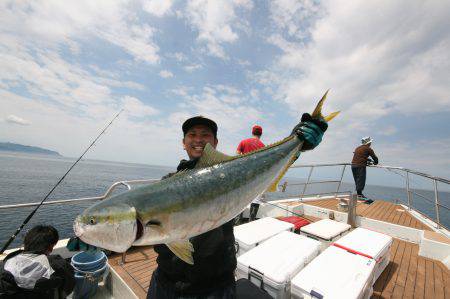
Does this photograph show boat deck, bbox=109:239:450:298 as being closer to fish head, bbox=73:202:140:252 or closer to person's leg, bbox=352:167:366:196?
fish head, bbox=73:202:140:252

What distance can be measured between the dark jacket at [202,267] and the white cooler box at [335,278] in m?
1.88

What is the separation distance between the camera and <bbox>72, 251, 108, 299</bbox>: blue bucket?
477 cm

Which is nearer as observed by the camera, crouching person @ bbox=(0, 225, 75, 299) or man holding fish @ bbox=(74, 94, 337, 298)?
man holding fish @ bbox=(74, 94, 337, 298)

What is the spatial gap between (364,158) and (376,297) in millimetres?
9080

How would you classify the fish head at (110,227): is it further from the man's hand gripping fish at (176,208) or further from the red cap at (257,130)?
the red cap at (257,130)

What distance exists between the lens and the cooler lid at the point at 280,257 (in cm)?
398

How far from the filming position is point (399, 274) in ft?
19.0

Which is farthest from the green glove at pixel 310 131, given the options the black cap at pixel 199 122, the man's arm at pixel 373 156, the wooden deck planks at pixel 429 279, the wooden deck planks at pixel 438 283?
the man's arm at pixel 373 156

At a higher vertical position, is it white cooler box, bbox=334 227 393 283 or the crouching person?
white cooler box, bbox=334 227 393 283

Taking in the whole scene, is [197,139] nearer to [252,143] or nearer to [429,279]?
[252,143]

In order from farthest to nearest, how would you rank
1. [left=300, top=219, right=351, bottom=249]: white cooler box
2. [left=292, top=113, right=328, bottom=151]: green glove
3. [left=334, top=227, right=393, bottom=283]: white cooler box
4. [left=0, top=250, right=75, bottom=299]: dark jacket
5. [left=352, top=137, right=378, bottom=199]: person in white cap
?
[left=352, top=137, right=378, bottom=199]: person in white cap < [left=300, top=219, right=351, bottom=249]: white cooler box < [left=334, top=227, right=393, bottom=283]: white cooler box < [left=0, top=250, right=75, bottom=299]: dark jacket < [left=292, top=113, right=328, bottom=151]: green glove

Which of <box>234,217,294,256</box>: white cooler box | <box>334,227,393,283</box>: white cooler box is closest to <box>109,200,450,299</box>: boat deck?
<box>334,227,393,283</box>: white cooler box

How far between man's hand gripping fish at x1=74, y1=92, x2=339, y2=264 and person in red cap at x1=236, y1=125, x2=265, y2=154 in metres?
4.75

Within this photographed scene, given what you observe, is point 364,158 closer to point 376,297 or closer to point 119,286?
point 376,297
